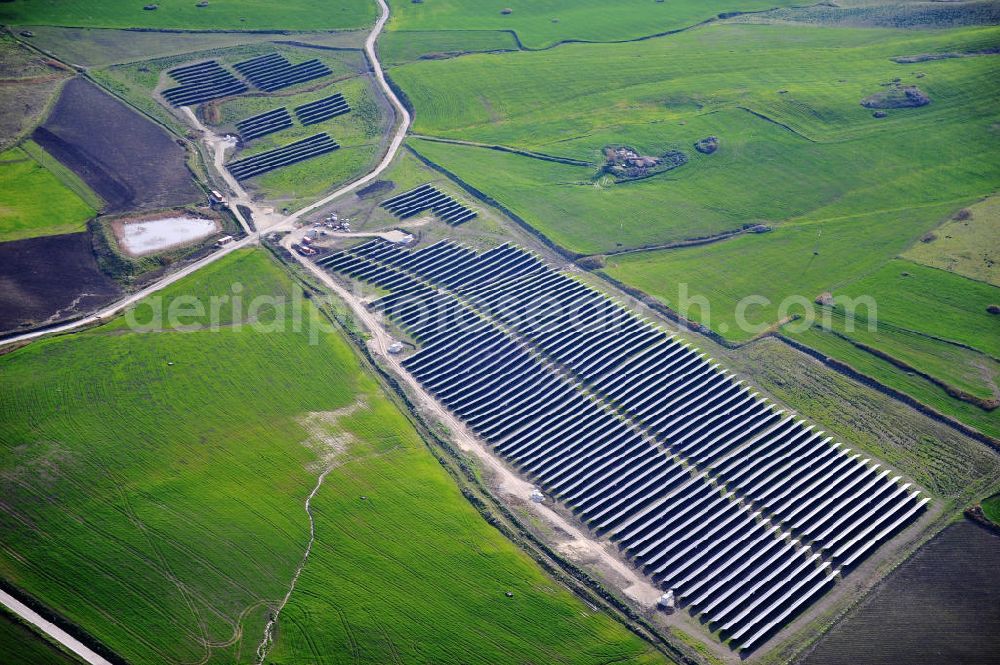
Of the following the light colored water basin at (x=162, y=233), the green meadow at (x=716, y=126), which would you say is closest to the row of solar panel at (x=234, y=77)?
the green meadow at (x=716, y=126)

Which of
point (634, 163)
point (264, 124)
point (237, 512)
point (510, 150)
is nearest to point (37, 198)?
point (264, 124)

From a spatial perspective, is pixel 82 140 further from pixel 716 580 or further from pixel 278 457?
pixel 716 580

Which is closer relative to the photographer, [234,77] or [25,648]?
[25,648]

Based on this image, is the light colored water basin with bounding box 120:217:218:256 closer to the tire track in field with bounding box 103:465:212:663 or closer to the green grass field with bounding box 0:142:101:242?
the green grass field with bounding box 0:142:101:242

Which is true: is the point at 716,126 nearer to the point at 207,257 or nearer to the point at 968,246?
the point at 968,246

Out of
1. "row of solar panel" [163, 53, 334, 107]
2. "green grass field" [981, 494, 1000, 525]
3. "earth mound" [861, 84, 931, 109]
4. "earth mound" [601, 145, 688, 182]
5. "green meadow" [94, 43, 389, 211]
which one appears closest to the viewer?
"green grass field" [981, 494, 1000, 525]

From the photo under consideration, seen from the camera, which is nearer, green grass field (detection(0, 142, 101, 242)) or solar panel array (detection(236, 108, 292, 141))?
green grass field (detection(0, 142, 101, 242))

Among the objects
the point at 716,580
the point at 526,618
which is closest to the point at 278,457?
the point at 526,618

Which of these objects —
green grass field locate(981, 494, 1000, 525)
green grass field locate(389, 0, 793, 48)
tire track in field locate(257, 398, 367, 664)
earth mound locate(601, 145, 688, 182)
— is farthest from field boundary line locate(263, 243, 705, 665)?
green grass field locate(389, 0, 793, 48)
